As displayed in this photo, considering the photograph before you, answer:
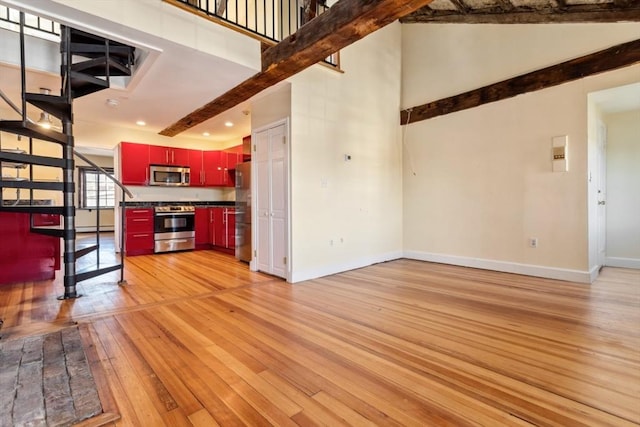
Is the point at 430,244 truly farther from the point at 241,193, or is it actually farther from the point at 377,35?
the point at 377,35

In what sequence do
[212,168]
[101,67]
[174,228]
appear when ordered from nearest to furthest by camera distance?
[101,67] < [174,228] < [212,168]

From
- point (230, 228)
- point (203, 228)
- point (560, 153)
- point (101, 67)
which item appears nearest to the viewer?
point (101, 67)

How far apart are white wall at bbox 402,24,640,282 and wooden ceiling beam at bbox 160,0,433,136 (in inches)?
114

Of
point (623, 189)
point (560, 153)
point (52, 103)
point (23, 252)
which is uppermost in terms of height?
point (52, 103)

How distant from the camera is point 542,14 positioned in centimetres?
391

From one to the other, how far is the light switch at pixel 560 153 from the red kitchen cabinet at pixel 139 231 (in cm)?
660

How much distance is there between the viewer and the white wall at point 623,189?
14.6 ft

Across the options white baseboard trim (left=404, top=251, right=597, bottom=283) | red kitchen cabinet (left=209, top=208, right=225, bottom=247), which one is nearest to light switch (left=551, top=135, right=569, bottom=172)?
white baseboard trim (left=404, top=251, right=597, bottom=283)

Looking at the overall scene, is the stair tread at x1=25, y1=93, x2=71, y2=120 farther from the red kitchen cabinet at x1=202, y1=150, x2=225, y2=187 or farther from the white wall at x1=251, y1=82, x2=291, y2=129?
the red kitchen cabinet at x1=202, y1=150, x2=225, y2=187

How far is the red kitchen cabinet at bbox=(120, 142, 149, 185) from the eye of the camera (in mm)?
5727

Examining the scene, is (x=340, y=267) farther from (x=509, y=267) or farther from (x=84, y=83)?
(x=84, y=83)

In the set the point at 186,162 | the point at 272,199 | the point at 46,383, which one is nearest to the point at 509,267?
the point at 272,199

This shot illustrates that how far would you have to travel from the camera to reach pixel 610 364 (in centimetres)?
187

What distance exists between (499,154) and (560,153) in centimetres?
72
